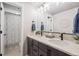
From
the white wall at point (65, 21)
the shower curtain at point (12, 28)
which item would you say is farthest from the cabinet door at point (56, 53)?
the shower curtain at point (12, 28)

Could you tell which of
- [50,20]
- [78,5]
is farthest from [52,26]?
[78,5]

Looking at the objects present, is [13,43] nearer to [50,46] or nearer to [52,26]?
[52,26]

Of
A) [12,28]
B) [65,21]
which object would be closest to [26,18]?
[65,21]

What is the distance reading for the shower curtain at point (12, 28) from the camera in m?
3.61

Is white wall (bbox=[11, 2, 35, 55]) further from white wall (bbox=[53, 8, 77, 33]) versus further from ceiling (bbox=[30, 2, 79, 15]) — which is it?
white wall (bbox=[53, 8, 77, 33])

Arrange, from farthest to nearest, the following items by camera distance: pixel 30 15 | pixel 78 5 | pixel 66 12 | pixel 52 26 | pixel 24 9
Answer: pixel 30 15, pixel 24 9, pixel 52 26, pixel 66 12, pixel 78 5

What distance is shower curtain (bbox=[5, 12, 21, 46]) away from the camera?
3.61 meters

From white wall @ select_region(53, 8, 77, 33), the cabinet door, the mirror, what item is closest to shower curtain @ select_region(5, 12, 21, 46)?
the mirror

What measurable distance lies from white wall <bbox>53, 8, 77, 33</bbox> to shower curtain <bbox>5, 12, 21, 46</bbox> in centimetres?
251

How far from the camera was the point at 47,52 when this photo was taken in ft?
4.93

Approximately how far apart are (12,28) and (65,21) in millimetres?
2922

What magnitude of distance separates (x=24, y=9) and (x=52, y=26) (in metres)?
1.19

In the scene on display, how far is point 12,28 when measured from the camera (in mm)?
3865

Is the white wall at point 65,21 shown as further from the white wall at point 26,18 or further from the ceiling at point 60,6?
the white wall at point 26,18
